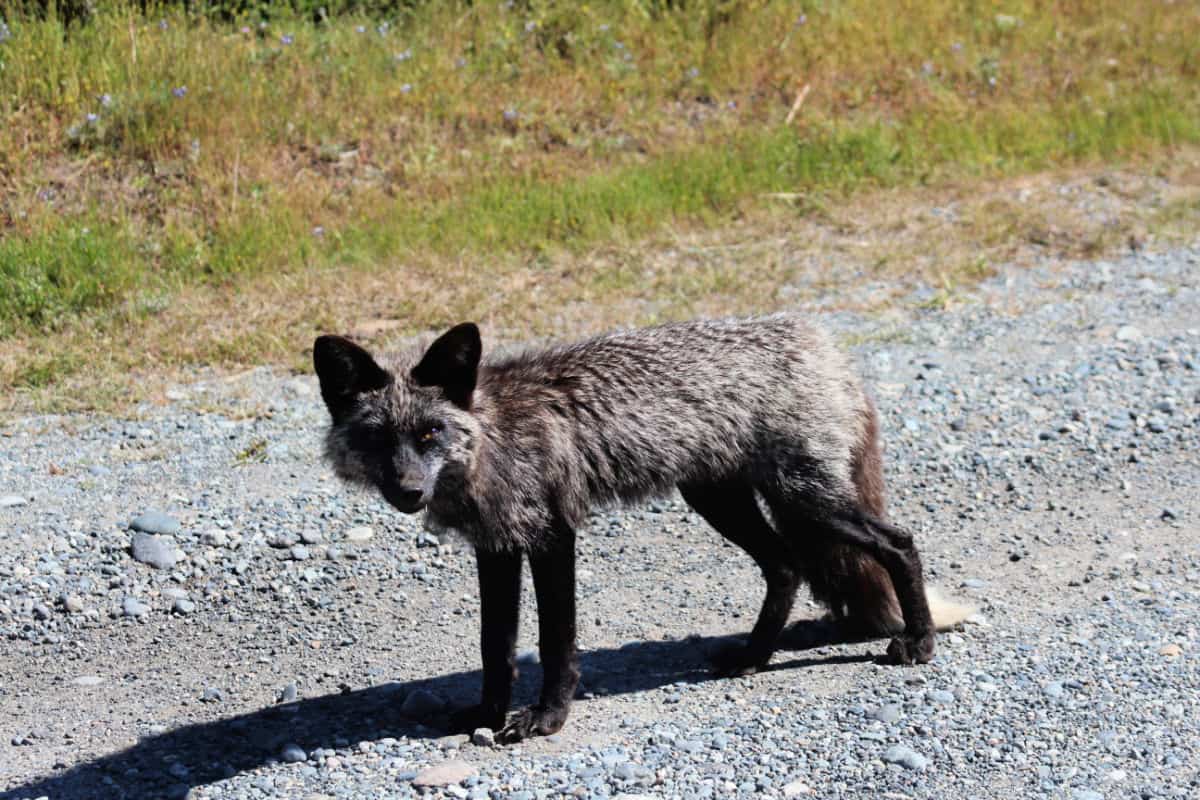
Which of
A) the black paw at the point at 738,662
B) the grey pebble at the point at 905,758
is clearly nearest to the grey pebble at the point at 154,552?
the black paw at the point at 738,662

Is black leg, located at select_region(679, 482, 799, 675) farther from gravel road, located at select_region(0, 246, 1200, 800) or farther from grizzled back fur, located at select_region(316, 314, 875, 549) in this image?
grizzled back fur, located at select_region(316, 314, 875, 549)

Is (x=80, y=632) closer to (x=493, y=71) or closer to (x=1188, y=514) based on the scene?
(x=1188, y=514)

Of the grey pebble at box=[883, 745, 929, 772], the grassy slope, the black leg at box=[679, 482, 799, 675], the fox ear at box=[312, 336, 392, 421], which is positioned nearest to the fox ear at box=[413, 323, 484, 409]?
the fox ear at box=[312, 336, 392, 421]

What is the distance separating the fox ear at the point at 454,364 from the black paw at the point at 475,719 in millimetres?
1143

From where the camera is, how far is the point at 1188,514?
6719mm

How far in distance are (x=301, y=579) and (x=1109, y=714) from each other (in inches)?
133

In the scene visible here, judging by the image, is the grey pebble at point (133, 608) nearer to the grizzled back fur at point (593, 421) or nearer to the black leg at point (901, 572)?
the grizzled back fur at point (593, 421)

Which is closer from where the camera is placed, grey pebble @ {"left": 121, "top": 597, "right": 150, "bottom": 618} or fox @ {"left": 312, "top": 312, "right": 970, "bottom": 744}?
fox @ {"left": 312, "top": 312, "right": 970, "bottom": 744}

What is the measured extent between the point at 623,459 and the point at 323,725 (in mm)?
1486

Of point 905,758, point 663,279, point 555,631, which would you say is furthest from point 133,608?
point 663,279

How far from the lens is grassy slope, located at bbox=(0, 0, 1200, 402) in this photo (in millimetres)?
9281

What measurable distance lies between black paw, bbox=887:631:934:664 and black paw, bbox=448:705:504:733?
5.13 ft

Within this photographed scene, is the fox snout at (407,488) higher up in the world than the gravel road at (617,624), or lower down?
higher up

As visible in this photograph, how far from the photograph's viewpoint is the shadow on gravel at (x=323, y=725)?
4.78m
